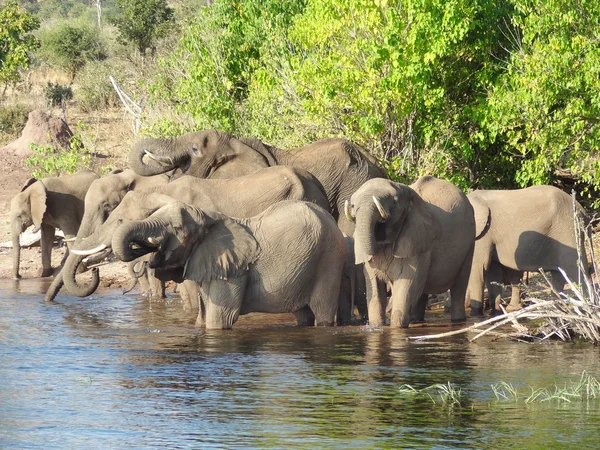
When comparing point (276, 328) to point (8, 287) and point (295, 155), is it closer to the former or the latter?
point (295, 155)

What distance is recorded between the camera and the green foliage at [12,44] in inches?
1326

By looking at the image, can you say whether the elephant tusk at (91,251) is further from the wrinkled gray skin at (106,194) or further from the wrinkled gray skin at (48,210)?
the wrinkled gray skin at (48,210)

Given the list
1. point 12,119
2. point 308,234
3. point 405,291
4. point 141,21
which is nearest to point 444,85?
point 405,291

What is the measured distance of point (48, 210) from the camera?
20578 mm

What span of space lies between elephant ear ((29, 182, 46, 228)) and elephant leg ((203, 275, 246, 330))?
779cm

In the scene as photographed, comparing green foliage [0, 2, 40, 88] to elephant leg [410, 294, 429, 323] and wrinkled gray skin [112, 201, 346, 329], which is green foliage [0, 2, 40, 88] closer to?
elephant leg [410, 294, 429, 323]

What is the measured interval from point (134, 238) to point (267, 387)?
2.85 m

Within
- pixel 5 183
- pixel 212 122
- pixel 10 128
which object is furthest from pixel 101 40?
pixel 212 122

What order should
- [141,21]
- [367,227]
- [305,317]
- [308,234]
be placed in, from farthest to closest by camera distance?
[141,21] < [305,317] < [308,234] < [367,227]

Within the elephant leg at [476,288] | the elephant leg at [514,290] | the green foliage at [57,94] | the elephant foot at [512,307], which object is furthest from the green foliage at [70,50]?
the elephant foot at [512,307]

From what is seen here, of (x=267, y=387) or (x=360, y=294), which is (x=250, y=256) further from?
(x=267, y=387)

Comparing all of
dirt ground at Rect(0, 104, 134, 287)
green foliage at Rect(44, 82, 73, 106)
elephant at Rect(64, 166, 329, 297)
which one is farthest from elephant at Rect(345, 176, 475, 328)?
green foliage at Rect(44, 82, 73, 106)

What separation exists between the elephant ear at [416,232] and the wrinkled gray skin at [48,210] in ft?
27.6

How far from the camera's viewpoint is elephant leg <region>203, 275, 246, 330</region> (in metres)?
13.0
